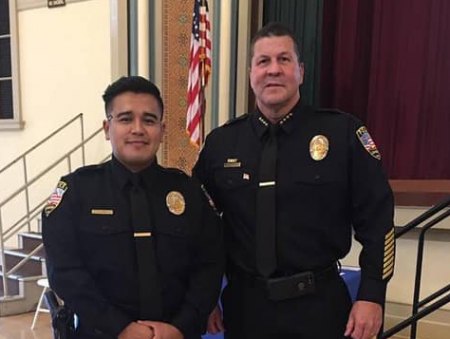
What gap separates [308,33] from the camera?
4312 mm

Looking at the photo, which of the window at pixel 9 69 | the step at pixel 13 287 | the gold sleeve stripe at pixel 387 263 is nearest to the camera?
the gold sleeve stripe at pixel 387 263

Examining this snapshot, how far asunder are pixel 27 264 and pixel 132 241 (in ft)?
13.7

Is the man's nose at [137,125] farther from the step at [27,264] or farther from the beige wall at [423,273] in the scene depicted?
the step at [27,264]

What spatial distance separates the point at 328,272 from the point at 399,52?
316 cm

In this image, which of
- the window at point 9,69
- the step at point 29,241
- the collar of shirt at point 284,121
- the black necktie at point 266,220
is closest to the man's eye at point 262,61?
the collar of shirt at point 284,121

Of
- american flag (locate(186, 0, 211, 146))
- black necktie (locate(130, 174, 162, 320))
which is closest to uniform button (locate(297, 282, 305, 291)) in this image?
black necktie (locate(130, 174, 162, 320))

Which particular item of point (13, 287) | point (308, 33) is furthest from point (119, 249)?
point (13, 287)

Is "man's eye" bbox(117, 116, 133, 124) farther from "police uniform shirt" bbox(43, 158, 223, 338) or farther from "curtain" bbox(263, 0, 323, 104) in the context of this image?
"curtain" bbox(263, 0, 323, 104)

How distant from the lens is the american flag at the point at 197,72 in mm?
3814

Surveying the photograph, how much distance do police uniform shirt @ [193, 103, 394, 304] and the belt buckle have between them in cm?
3

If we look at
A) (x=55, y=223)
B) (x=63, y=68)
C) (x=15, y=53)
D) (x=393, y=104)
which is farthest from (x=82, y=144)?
(x=55, y=223)

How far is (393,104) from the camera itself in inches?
167

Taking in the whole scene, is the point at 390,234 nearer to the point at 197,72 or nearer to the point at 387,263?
the point at 387,263

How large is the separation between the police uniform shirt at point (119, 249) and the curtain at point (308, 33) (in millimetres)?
3085
